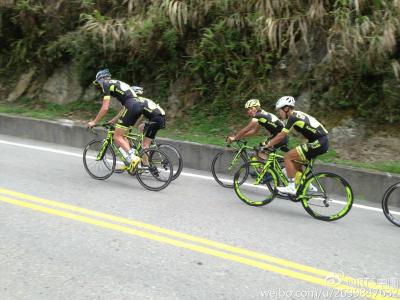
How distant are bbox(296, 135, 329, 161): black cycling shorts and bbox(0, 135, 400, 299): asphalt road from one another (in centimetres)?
96

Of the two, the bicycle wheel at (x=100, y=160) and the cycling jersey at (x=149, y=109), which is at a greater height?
the cycling jersey at (x=149, y=109)

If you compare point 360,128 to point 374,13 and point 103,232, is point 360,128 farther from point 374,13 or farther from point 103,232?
point 103,232

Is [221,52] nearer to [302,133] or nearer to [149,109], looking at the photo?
[149,109]

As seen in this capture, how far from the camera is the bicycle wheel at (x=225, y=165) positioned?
918cm

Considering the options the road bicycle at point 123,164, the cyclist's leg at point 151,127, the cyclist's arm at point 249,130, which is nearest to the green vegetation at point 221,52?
the cyclist's arm at point 249,130

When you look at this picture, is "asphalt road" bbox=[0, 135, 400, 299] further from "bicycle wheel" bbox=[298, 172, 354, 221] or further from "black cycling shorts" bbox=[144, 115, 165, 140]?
"black cycling shorts" bbox=[144, 115, 165, 140]

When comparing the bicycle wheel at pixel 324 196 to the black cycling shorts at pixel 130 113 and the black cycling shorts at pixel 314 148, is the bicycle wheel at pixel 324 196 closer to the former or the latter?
the black cycling shorts at pixel 314 148

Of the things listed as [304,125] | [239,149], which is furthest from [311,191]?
[239,149]

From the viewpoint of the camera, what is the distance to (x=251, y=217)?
23.1 ft

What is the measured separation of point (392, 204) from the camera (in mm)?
8078

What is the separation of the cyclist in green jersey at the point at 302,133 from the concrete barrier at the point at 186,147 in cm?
162

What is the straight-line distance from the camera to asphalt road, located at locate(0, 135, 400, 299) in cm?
465

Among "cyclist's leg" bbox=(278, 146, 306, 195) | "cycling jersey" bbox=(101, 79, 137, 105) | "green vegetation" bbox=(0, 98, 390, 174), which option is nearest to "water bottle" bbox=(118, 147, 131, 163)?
"cycling jersey" bbox=(101, 79, 137, 105)

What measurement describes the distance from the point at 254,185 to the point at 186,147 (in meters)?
2.63
